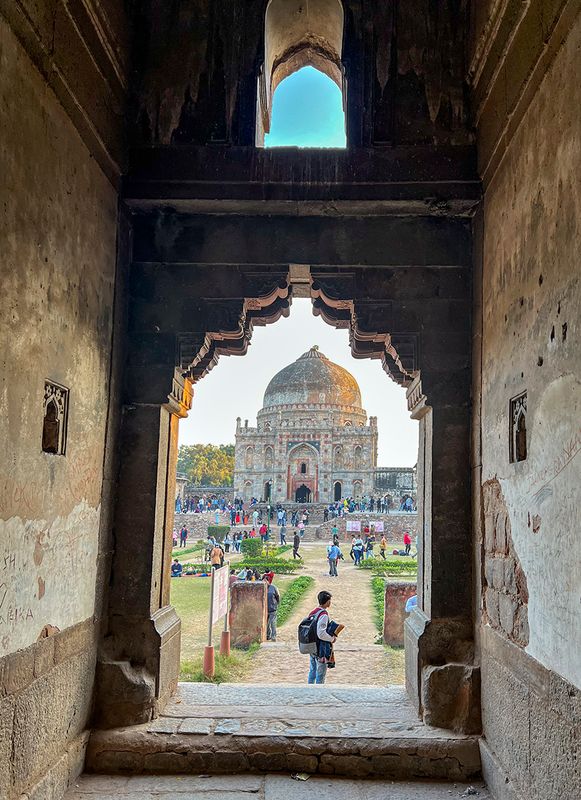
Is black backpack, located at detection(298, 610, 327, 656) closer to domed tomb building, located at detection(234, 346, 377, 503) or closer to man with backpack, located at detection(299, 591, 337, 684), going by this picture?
man with backpack, located at detection(299, 591, 337, 684)

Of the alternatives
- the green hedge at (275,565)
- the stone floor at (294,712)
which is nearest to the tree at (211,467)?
the green hedge at (275,565)

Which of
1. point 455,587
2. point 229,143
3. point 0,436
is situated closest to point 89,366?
point 0,436

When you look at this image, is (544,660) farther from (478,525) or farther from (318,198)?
(318,198)

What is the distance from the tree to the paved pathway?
48.5 m

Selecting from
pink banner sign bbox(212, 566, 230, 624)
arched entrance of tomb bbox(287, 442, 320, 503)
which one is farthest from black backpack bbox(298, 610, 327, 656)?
arched entrance of tomb bbox(287, 442, 320, 503)

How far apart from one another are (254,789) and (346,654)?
641 cm

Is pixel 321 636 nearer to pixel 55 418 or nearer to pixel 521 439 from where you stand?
pixel 521 439

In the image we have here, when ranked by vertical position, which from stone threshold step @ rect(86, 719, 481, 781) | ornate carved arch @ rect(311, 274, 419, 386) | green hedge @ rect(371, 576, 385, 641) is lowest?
green hedge @ rect(371, 576, 385, 641)

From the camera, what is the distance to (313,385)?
50.2 m

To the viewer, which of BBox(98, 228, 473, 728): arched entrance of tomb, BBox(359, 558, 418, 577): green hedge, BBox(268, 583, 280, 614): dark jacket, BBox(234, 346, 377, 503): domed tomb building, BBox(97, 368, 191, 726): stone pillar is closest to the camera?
BBox(97, 368, 191, 726): stone pillar

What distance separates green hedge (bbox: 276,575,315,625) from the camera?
13.2 meters

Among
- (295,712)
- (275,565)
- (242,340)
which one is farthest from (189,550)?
(295,712)

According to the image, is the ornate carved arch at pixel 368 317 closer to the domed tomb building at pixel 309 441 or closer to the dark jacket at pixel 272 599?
the dark jacket at pixel 272 599

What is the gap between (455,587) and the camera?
4.76m
